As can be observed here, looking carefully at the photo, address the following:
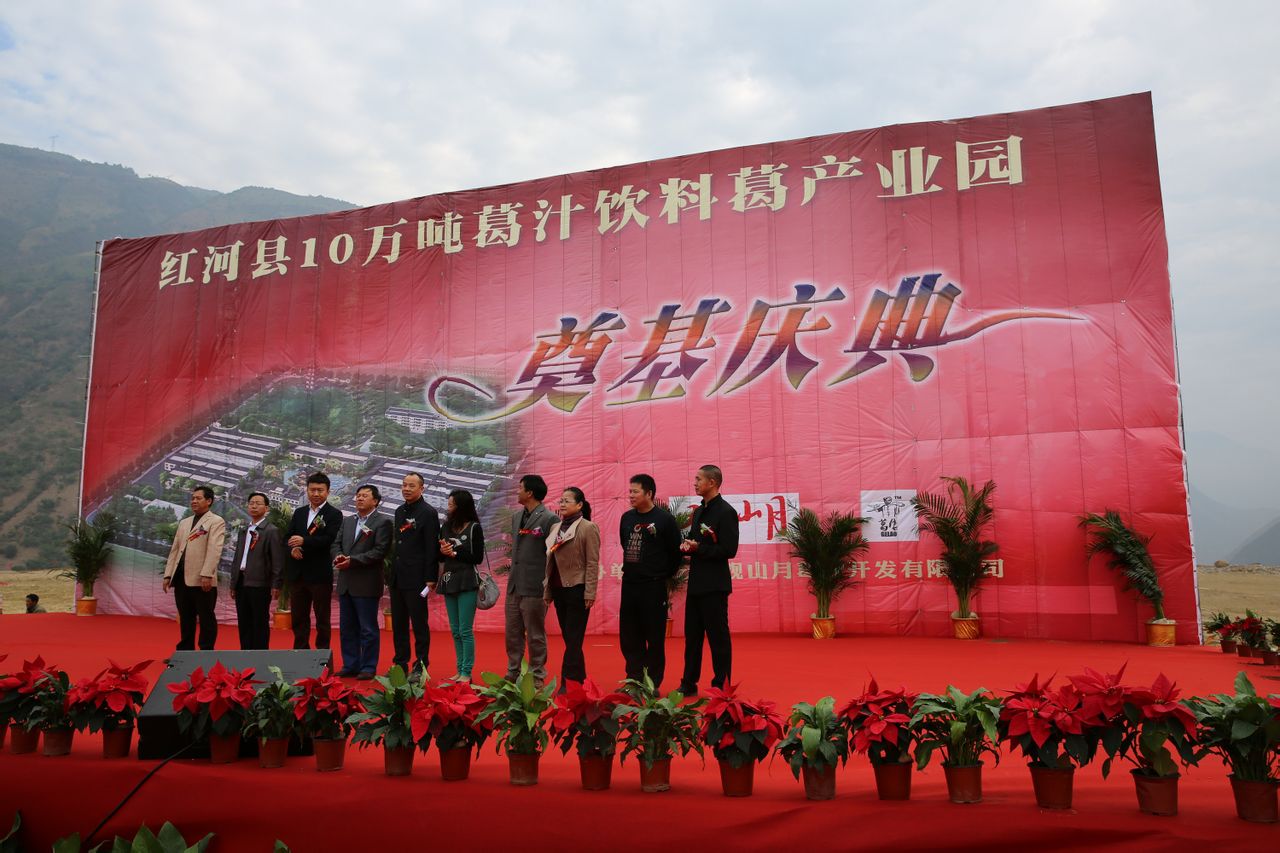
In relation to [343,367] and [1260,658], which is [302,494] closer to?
[343,367]

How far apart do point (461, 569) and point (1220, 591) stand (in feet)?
50.3

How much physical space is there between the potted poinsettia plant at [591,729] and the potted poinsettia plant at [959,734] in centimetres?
81

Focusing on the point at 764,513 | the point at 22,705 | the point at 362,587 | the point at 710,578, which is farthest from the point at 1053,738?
the point at 764,513

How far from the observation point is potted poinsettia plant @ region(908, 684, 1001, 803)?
7.04 ft

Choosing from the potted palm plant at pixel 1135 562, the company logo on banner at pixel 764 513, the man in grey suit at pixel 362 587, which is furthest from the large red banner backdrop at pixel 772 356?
the man in grey suit at pixel 362 587

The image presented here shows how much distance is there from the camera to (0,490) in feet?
101

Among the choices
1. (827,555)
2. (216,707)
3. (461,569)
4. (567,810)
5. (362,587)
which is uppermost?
(827,555)

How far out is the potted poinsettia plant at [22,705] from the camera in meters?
2.91

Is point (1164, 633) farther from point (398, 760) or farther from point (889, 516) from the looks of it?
point (398, 760)

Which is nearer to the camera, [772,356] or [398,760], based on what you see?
[398,760]

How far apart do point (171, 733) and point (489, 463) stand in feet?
20.0

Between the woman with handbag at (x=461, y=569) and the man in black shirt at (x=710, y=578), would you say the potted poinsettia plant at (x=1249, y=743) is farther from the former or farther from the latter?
the woman with handbag at (x=461, y=569)

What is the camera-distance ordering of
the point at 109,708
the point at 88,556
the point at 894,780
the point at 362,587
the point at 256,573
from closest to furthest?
the point at 894,780 < the point at 109,708 < the point at 362,587 < the point at 256,573 < the point at 88,556

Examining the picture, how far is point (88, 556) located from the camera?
1021 cm
